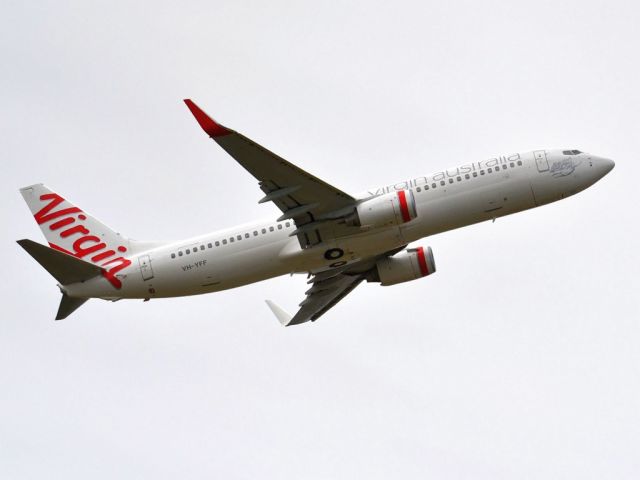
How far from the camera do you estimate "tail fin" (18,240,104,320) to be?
165 feet

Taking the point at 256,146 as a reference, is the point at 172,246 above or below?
below

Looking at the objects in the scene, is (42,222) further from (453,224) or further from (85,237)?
(453,224)

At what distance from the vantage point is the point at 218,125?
1747 inches

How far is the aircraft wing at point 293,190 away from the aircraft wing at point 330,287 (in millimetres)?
Result: 5840

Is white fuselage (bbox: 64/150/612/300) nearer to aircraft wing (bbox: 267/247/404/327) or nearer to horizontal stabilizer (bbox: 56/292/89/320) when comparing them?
horizontal stabilizer (bbox: 56/292/89/320)

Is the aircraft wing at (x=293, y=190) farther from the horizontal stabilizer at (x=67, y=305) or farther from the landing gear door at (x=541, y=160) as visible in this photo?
the horizontal stabilizer at (x=67, y=305)

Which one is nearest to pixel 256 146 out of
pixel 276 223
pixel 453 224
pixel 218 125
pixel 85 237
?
pixel 218 125

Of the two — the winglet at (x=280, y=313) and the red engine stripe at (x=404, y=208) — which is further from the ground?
the red engine stripe at (x=404, y=208)

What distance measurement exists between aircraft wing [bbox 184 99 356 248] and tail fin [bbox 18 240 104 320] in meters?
10.2

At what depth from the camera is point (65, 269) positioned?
51.7 metres

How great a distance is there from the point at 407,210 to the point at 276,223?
23.4ft

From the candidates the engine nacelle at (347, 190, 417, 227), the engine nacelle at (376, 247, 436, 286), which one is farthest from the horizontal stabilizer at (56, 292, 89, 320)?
the engine nacelle at (376, 247, 436, 286)

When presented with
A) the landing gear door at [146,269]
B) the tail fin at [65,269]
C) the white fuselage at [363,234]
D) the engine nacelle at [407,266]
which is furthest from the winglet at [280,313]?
the tail fin at [65,269]

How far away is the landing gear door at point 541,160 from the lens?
50.6m
